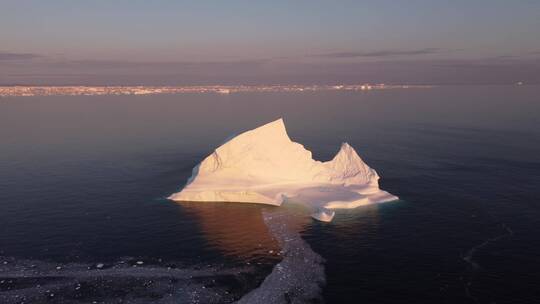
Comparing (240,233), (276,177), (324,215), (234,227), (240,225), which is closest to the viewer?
(240,233)

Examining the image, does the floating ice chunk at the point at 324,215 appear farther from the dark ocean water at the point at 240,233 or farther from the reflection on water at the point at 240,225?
the reflection on water at the point at 240,225

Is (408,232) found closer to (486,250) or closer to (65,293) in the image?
(486,250)

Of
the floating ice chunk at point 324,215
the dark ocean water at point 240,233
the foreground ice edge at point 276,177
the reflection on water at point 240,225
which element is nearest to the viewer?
the dark ocean water at point 240,233

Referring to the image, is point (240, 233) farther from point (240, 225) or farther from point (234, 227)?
point (240, 225)

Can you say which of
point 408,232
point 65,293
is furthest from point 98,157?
point 408,232

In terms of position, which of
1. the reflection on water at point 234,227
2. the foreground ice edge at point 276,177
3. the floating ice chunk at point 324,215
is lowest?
the reflection on water at point 234,227

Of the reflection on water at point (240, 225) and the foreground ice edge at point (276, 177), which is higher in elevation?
the foreground ice edge at point (276, 177)

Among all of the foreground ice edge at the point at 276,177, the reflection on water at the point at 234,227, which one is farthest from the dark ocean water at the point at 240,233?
the foreground ice edge at the point at 276,177

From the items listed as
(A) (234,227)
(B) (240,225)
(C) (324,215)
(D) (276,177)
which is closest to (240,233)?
(A) (234,227)
